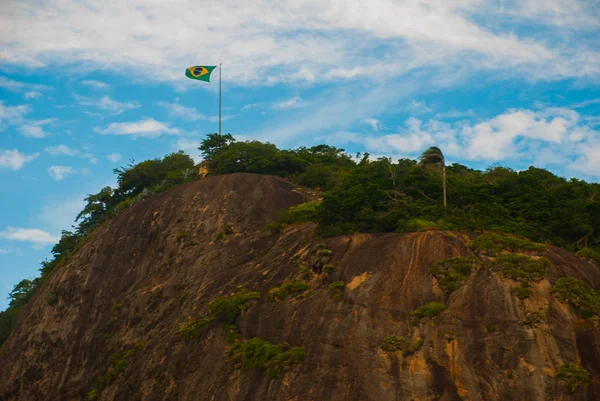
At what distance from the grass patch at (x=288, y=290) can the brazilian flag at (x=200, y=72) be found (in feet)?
94.6

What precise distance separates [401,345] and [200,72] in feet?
121

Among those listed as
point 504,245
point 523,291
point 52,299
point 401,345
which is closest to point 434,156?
point 504,245

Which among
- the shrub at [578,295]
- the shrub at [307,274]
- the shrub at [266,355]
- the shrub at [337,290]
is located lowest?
the shrub at [266,355]

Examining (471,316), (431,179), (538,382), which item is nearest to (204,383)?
(471,316)

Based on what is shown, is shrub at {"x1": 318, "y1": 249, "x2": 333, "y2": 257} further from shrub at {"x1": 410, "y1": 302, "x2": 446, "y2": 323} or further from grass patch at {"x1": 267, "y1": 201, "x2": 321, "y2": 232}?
grass patch at {"x1": 267, "y1": 201, "x2": 321, "y2": 232}

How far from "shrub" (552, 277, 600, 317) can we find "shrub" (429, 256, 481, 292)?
3.34 metres

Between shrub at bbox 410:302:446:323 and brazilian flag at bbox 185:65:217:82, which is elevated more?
brazilian flag at bbox 185:65:217:82

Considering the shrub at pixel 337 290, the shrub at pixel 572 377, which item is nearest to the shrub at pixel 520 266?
the shrub at pixel 572 377

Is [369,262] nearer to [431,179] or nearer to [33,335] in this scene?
[431,179]

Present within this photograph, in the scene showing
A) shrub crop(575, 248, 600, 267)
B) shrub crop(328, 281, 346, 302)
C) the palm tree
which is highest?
the palm tree

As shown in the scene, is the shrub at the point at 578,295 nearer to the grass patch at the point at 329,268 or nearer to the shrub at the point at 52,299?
the grass patch at the point at 329,268

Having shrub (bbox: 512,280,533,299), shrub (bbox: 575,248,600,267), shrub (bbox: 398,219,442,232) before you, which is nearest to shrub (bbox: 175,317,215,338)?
shrub (bbox: 398,219,442,232)

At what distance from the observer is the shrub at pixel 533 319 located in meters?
26.8

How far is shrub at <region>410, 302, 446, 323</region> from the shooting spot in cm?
2820
